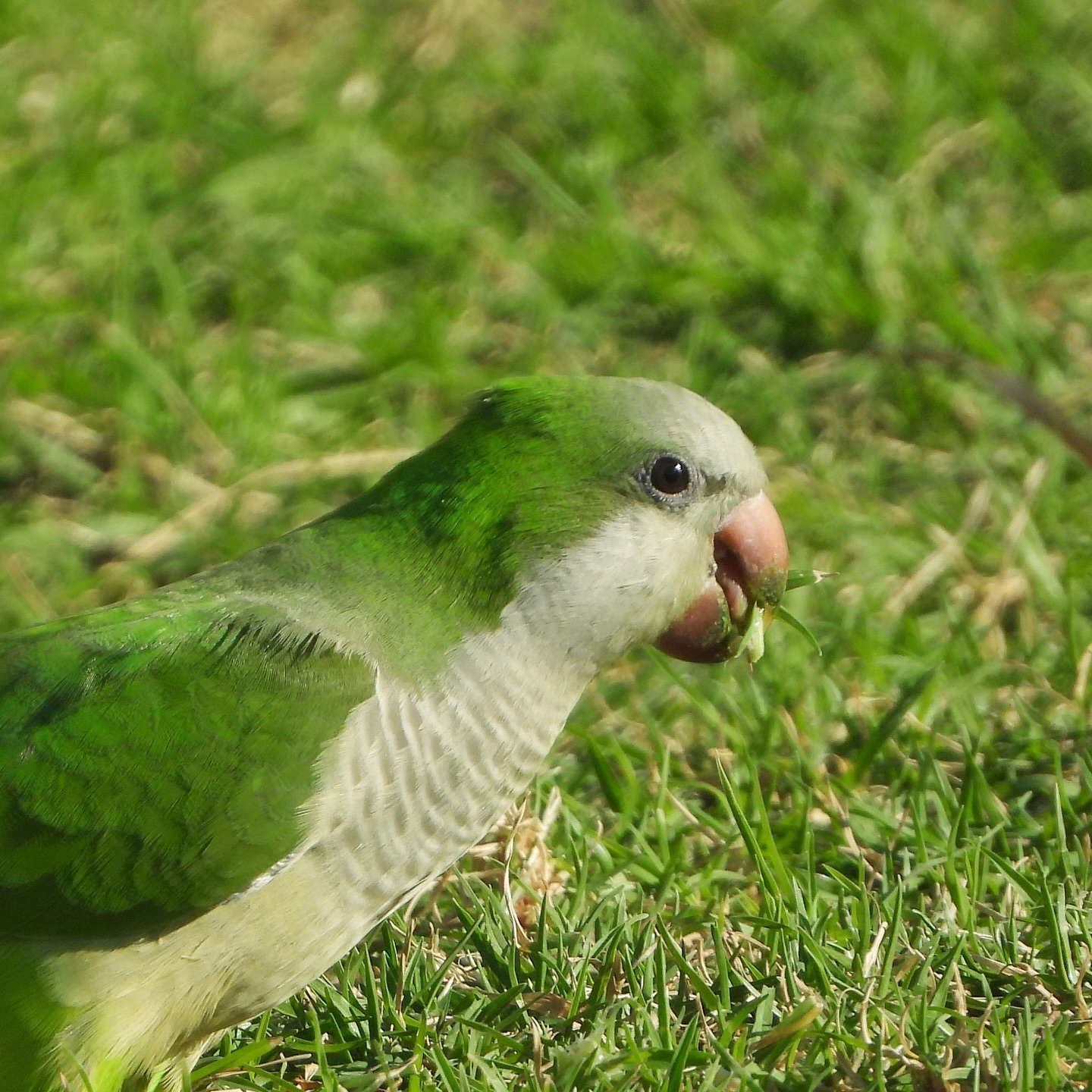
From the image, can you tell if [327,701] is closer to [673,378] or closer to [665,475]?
[665,475]

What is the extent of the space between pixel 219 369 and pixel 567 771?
2.36m

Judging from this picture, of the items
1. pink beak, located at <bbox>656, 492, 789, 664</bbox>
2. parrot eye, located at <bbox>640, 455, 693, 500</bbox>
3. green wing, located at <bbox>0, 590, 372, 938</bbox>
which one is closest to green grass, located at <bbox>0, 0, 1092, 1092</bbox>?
green wing, located at <bbox>0, 590, 372, 938</bbox>

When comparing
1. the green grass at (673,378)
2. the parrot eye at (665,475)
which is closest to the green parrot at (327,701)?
the parrot eye at (665,475)

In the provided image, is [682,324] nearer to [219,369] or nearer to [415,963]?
[219,369]

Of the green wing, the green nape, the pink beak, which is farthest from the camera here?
the pink beak

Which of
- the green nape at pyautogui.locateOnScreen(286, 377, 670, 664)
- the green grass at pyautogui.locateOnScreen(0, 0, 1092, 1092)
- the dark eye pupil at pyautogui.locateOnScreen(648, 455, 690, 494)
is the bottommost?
the green grass at pyautogui.locateOnScreen(0, 0, 1092, 1092)

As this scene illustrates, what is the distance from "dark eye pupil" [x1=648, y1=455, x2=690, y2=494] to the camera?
344 cm

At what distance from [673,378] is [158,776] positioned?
3052 mm

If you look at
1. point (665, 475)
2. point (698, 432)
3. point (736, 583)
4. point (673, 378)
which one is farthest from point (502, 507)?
point (673, 378)

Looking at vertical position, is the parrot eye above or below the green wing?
below

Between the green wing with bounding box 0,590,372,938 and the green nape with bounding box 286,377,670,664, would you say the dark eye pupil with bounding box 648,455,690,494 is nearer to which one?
the green nape with bounding box 286,377,670,664

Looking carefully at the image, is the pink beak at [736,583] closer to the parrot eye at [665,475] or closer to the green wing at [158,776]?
the parrot eye at [665,475]

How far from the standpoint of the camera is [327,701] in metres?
3.26

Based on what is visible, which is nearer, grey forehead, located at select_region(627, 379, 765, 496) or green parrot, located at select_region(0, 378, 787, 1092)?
green parrot, located at select_region(0, 378, 787, 1092)
